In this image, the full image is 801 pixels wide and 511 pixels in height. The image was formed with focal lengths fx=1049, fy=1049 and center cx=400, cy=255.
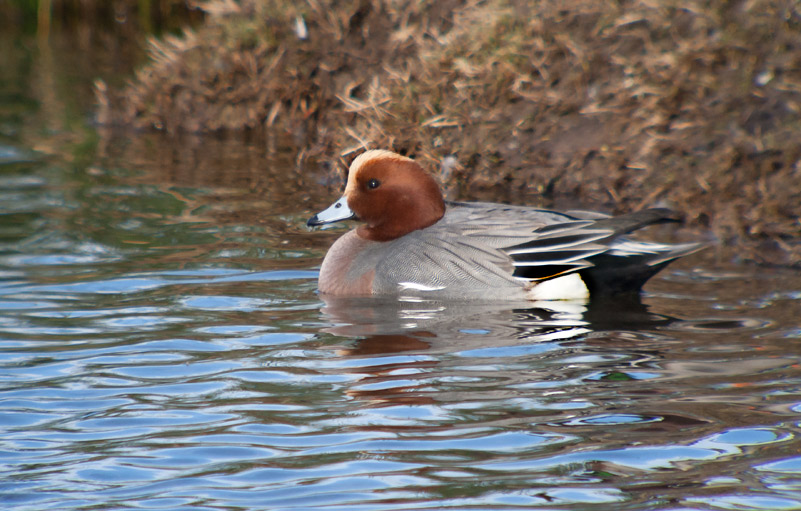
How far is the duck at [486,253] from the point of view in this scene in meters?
4.92

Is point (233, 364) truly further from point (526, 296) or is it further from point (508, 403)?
point (526, 296)

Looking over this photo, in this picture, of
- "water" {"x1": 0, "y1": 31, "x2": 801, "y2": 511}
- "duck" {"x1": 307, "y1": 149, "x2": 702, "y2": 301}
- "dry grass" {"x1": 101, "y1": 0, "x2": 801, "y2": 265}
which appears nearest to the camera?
"water" {"x1": 0, "y1": 31, "x2": 801, "y2": 511}

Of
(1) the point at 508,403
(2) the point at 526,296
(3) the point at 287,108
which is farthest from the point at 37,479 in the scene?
(3) the point at 287,108

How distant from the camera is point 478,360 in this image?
4047 mm

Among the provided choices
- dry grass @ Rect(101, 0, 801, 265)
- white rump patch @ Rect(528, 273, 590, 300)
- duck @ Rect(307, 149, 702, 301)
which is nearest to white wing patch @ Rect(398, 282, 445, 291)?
duck @ Rect(307, 149, 702, 301)

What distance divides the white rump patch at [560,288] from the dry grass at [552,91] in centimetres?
136

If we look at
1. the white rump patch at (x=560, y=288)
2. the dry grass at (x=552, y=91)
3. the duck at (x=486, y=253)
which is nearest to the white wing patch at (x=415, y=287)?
the duck at (x=486, y=253)

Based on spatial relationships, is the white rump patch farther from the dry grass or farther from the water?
the dry grass

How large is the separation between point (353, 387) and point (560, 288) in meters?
1.58

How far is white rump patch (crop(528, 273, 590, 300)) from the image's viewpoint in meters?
4.97

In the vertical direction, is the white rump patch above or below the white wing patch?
below

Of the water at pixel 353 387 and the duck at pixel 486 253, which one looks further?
the duck at pixel 486 253

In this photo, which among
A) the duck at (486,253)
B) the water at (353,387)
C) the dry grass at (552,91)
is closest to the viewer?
the water at (353,387)

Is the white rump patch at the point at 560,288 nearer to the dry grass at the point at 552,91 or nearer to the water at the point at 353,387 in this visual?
the water at the point at 353,387
